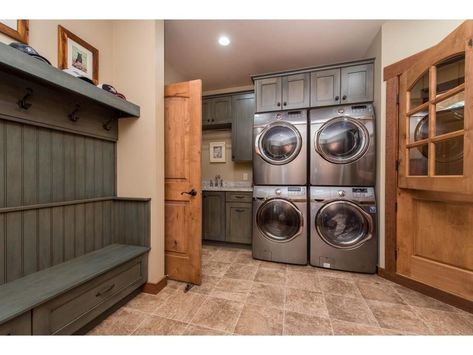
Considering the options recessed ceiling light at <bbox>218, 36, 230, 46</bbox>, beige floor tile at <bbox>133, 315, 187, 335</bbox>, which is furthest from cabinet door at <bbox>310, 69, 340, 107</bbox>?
beige floor tile at <bbox>133, 315, 187, 335</bbox>

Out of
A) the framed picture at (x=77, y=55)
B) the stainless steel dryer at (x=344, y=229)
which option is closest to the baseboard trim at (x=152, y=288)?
the stainless steel dryer at (x=344, y=229)

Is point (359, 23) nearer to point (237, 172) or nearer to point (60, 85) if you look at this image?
point (237, 172)

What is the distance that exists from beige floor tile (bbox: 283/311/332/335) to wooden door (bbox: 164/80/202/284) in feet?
2.83

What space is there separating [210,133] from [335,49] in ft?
7.23

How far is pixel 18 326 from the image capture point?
2.96ft

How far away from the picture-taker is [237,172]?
3.40m

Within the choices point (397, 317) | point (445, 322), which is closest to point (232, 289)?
point (397, 317)

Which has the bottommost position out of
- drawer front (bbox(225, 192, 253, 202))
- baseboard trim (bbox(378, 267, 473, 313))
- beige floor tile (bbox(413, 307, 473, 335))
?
beige floor tile (bbox(413, 307, 473, 335))

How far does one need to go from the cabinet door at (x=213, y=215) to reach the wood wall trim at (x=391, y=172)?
197 cm

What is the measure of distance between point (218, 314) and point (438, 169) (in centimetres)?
207

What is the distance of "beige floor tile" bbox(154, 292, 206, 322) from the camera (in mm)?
1398

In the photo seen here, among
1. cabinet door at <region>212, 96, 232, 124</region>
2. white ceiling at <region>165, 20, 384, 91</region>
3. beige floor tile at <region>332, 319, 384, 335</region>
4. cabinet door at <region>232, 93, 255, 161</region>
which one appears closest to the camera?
beige floor tile at <region>332, 319, 384, 335</region>

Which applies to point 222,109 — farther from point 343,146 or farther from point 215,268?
point 215,268

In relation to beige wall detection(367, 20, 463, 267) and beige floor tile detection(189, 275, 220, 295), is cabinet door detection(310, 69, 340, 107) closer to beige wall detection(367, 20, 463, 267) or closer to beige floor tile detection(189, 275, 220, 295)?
beige wall detection(367, 20, 463, 267)
